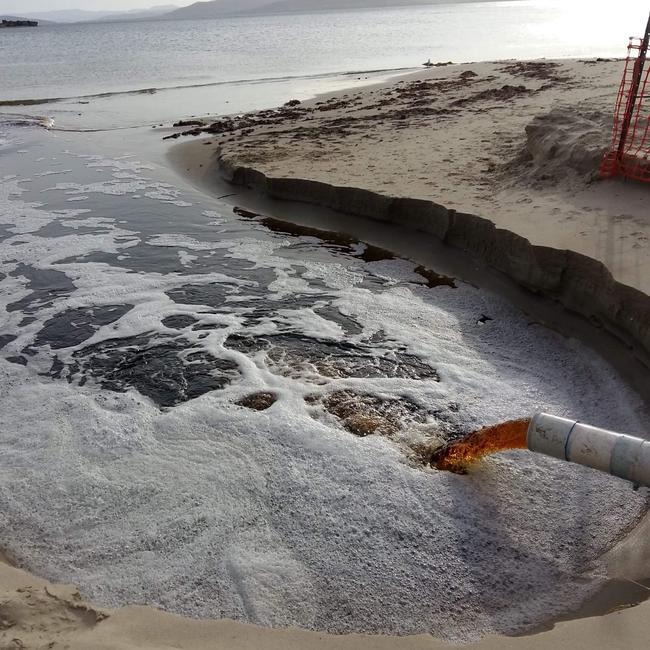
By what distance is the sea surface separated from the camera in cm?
316

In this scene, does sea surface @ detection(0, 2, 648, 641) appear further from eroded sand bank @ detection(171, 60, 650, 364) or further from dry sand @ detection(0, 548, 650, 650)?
eroded sand bank @ detection(171, 60, 650, 364)

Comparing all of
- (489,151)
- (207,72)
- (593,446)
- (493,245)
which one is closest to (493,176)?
(489,151)

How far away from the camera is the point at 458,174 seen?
8.08 m

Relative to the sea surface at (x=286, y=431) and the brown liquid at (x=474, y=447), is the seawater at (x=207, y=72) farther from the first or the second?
the brown liquid at (x=474, y=447)

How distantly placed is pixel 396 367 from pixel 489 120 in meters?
7.31

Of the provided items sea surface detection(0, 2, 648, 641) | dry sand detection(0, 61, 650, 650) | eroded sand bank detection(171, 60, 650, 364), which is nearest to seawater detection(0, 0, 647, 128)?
dry sand detection(0, 61, 650, 650)

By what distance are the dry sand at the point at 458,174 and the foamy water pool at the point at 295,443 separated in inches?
7.4

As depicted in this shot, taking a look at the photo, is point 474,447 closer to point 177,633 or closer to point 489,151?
point 177,633

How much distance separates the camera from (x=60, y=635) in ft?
8.58

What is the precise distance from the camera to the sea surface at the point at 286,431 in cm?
316

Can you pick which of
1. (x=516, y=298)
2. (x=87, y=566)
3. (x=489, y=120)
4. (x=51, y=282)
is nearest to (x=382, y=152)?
(x=489, y=120)

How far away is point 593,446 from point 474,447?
1033 mm

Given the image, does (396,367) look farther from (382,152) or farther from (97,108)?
(97,108)

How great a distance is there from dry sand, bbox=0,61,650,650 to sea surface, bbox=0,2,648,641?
185 millimetres
